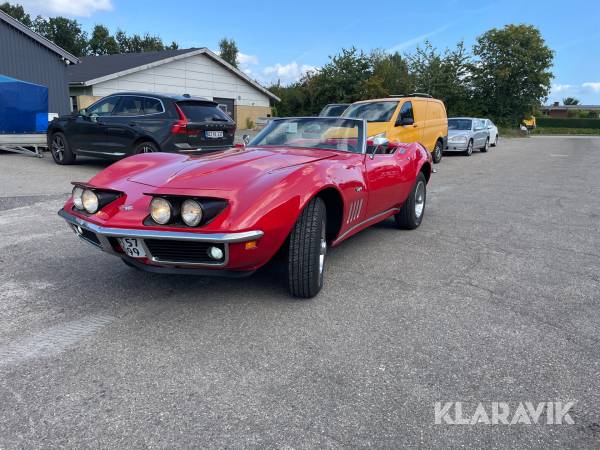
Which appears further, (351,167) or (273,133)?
(273,133)

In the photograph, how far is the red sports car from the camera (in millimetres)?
2824

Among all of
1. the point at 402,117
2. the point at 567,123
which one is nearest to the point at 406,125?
the point at 402,117

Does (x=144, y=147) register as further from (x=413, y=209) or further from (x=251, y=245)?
(x=251, y=245)

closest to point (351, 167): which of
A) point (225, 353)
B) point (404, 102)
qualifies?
point (225, 353)

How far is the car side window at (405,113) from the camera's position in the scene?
11039mm

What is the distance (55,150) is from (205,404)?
10346mm

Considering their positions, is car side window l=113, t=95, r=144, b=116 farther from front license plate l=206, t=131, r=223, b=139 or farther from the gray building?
the gray building

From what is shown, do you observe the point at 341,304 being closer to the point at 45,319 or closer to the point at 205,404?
the point at 205,404

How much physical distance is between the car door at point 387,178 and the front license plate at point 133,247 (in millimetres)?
1994

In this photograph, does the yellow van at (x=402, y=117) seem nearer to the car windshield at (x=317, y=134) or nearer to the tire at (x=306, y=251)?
the car windshield at (x=317, y=134)

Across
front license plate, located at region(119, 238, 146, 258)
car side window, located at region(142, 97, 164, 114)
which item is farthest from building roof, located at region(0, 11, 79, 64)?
front license plate, located at region(119, 238, 146, 258)

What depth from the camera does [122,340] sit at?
277 centimetres

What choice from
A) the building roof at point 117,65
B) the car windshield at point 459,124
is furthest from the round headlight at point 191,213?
the building roof at point 117,65

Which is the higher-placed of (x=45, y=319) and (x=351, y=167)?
(x=351, y=167)
